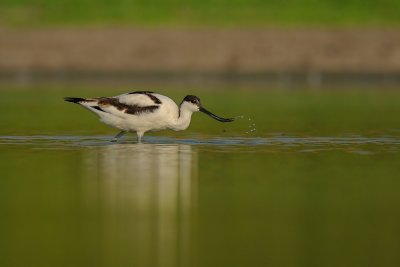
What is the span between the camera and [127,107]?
57.7ft

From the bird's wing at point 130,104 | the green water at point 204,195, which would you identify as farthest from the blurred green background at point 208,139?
the bird's wing at point 130,104

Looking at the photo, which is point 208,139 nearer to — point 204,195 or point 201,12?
point 204,195

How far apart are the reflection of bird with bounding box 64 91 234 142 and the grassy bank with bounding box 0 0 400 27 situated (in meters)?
21.9

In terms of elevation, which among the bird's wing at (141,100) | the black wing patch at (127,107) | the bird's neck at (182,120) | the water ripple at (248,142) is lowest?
the water ripple at (248,142)

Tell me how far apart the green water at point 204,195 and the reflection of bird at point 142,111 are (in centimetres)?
30

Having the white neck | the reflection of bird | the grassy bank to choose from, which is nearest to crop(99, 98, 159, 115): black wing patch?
the reflection of bird

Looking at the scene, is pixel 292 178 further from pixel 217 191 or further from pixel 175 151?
pixel 175 151

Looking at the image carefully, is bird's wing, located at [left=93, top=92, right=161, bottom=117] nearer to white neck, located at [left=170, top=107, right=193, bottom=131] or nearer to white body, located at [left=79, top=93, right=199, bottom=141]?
white body, located at [left=79, top=93, right=199, bottom=141]

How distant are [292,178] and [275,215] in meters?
2.67

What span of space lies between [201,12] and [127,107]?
2445cm

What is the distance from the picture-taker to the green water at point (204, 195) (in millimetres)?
9234

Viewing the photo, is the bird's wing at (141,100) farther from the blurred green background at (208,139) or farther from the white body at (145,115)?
the blurred green background at (208,139)

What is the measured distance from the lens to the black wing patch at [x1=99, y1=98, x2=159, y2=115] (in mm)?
17436

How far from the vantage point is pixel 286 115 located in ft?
77.4
